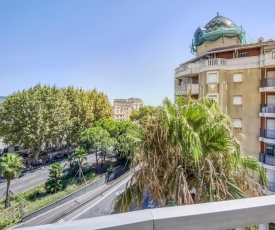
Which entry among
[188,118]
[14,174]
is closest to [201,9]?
[188,118]

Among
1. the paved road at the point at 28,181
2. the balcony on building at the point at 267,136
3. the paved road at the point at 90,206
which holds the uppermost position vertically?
the balcony on building at the point at 267,136

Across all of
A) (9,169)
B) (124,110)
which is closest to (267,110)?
(9,169)

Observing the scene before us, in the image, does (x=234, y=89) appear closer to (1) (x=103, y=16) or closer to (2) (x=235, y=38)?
(2) (x=235, y=38)

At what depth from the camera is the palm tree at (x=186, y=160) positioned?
130 inches

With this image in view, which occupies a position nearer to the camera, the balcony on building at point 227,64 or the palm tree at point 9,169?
the balcony on building at point 227,64

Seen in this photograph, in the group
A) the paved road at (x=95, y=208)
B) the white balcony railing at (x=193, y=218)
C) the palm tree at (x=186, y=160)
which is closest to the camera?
the white balcony railing at (x=193, y=218)

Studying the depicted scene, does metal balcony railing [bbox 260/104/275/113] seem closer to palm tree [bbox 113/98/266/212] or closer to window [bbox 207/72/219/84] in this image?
window [bbox 207/72/219/84]

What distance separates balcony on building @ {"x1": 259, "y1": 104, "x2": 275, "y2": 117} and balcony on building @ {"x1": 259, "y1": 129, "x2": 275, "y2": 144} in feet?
3.37

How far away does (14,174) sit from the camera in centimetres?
1656

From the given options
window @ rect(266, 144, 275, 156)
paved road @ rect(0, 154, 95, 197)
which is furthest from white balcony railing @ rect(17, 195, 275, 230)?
paved road @ rect(0, 154, 95, 197)

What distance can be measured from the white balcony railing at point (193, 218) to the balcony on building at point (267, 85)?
14843 mm

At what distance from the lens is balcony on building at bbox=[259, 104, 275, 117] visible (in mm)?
13969

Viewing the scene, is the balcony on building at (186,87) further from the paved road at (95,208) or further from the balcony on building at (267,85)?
the paved road at (95,208)

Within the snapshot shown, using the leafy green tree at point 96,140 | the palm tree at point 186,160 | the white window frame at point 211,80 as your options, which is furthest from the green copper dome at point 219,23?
the palm tree at point 186,160
